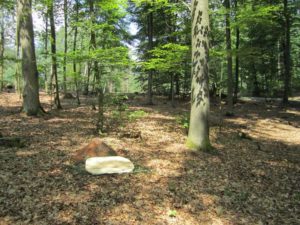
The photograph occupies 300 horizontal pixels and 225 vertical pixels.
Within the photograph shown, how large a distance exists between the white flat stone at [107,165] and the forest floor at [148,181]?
173mm

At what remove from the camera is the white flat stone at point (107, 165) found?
275 inches

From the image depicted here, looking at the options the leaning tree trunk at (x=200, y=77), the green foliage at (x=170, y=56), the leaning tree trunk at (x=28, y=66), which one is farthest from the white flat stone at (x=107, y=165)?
the leaning tree trunk at (x=28, y=66)

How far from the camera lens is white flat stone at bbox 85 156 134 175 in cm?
698

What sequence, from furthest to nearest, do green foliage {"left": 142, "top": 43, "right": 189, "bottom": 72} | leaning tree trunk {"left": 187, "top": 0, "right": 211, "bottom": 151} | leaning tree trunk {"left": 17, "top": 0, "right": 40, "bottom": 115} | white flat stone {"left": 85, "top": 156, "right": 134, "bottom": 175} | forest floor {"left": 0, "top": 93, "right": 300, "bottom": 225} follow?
leaning tree trunk {"left": 17, "top": 0, "right": 40, "bottom": 115} → green foliage {"left": 142, "top": 43, "right": 189, "bottom": 72} → leaning tree trunk {"left": 187, "top": 0, "right": 211, "bottom": 151} → white flat stone {"left": 85, "top": 156, "right": 134, "bottom": 175} → forest floor {"left": 0, "top": 93, "right": 300, "bottom": 225}

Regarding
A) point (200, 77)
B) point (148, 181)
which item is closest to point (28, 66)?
point (200, 77)

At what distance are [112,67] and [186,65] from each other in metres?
5.14

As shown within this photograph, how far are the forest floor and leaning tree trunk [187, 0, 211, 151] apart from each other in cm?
71

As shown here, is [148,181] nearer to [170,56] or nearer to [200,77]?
[200,77]

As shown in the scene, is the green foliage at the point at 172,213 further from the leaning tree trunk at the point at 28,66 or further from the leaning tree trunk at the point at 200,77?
the leaning tree trunk at the point at 28,66

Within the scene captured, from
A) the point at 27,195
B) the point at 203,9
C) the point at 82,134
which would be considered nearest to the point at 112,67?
the point at 82,134

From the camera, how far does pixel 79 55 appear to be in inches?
365

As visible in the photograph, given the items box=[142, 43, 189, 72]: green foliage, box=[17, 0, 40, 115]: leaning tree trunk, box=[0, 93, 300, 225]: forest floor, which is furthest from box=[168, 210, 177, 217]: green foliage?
box=[17, 0, 40, 115]: leaning tree trunk

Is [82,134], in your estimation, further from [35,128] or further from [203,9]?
[203,9]

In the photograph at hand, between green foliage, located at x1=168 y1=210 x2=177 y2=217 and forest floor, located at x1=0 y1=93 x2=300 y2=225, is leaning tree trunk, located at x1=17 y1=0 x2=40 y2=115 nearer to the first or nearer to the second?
forest floor, located at x1=0 y1=93 x2=300 y2=225
